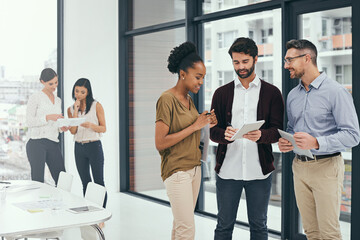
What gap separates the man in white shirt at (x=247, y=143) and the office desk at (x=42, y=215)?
32.7 inches

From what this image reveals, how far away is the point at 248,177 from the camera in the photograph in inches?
124

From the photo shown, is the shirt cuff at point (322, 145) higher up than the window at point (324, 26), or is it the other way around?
the window at point (324, 26)

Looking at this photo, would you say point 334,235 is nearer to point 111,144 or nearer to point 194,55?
point 194,55

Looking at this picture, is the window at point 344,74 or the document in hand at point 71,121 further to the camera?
the document in hand at point 71,121

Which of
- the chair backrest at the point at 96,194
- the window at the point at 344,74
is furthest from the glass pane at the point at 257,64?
the chair backrest at the point at 96,194

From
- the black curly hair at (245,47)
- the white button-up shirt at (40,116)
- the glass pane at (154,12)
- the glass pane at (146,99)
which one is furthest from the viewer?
the glass pane at (146,99)

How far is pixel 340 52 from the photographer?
425 cm

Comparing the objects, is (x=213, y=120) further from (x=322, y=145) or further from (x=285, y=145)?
(x=322, y=145)

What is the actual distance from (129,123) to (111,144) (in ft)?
1.39

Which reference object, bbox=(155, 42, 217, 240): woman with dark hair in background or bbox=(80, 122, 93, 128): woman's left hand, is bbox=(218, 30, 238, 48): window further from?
bbox=(155, 42, 217, 240): woman with dark hair in background

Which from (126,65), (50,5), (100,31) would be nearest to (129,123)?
(126,65)

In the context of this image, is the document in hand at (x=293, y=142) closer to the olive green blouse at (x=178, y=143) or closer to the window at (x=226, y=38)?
the olive green blouse at (x=178, y=143)

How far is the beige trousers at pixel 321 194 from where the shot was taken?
307 cm

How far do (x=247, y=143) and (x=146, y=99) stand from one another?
3931mm
